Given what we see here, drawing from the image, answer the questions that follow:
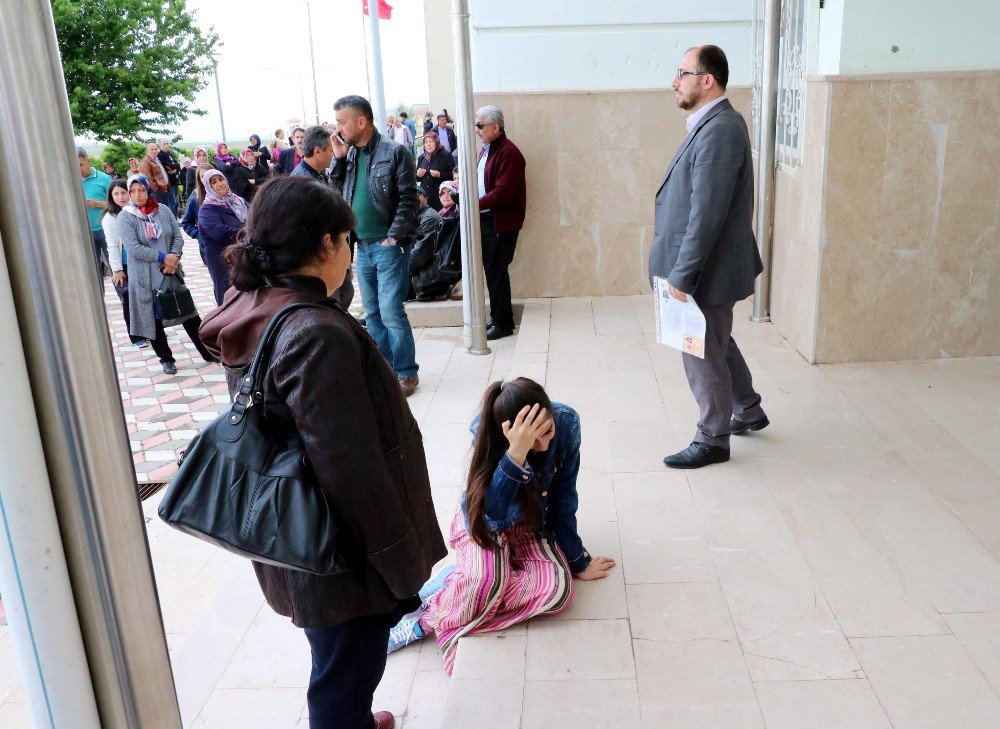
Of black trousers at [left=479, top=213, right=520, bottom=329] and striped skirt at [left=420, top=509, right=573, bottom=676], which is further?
black trousers at [left=479, top=213, right=520, bottom=329]

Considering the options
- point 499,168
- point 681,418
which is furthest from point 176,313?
point 681,418

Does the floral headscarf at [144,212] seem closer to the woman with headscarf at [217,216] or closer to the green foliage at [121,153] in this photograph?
the woman with headscarf at [217,216]

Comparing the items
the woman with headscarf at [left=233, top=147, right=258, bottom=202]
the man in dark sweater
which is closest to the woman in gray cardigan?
the man in dark sweater

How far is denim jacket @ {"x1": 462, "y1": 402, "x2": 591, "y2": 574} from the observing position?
2.70 m

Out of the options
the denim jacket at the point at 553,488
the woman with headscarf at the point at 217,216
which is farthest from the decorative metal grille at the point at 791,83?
the woman with headscarf at the point at 217,216

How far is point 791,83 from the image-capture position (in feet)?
18.9

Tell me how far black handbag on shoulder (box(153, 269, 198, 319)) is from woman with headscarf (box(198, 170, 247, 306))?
0.94 ft

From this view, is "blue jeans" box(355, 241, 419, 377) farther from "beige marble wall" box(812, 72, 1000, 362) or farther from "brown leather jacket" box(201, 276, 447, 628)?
"brown leather jacket" box(201, 276, 447, 628)

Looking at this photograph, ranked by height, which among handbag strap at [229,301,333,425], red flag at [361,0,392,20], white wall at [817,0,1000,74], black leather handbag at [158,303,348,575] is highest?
red flag at [361,0,392,20]

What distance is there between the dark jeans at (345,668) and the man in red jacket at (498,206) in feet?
16.1

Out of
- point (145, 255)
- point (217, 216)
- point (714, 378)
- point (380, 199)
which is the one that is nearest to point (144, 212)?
point (145, 255)

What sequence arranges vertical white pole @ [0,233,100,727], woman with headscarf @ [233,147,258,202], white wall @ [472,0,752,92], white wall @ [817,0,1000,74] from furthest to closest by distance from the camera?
woman with headscarf @ [233,147,258,202]
white wall @ [472,0,752,92]
white wall @ [817,0,1000,74]
vertical white pole @ [0,233,100,727]

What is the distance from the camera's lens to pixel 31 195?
0.76 meters

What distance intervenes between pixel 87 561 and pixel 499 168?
6.26m
